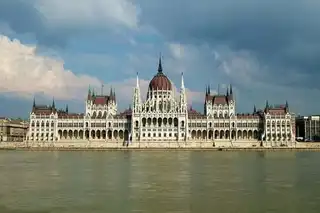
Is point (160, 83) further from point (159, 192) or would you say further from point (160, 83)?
point (159, 192)

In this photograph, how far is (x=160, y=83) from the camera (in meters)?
139

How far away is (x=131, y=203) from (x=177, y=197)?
3439mm

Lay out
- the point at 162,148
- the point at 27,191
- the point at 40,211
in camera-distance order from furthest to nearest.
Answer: the point at 162,148
the point at 27,191
the point at 40,211

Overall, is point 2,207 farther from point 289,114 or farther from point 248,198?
point 289,114

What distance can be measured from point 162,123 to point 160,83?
1459 cm

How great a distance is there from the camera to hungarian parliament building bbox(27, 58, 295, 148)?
12988 centimetres

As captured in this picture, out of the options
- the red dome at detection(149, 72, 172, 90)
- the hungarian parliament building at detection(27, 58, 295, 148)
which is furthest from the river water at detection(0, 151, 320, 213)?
the red dome at detection(149, 72, 172, 90)

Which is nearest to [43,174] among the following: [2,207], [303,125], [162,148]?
[2,207]

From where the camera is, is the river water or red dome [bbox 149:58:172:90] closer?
the river water

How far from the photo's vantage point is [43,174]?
141 feet

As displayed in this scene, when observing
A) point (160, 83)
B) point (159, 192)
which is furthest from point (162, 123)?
point (159, 192)

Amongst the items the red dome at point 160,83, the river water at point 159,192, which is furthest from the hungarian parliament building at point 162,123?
the river water at point 159,192

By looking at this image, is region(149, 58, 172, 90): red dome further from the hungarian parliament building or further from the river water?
the river water

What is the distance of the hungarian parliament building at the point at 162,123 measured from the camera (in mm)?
129875
